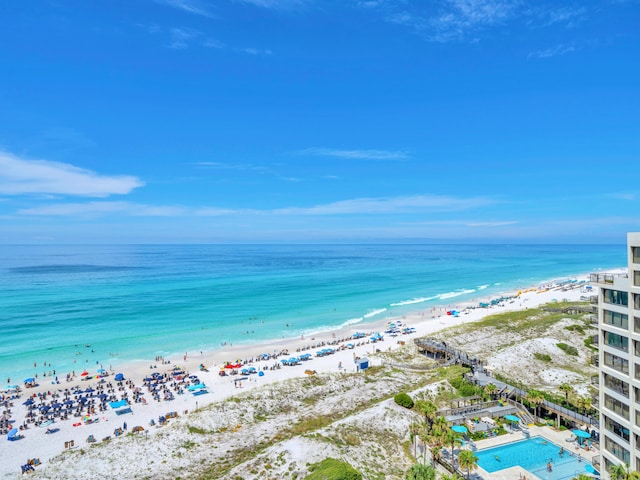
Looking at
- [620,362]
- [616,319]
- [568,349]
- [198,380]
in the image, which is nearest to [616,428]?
[620,362]

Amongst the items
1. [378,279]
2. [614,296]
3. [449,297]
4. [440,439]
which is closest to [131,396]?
[440,439]

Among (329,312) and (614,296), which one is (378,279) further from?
(614,296)

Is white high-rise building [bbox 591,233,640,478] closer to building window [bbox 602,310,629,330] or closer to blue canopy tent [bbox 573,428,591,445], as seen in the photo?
building window [bbox 602,310,629,330]

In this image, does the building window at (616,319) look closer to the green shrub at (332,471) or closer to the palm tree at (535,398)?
the palm tree at (535,398)

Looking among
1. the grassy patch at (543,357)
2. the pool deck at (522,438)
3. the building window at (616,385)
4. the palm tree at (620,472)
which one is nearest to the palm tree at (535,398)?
the pool deck at (522,438)

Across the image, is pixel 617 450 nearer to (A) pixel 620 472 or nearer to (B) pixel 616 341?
(A) pixel 620 472
